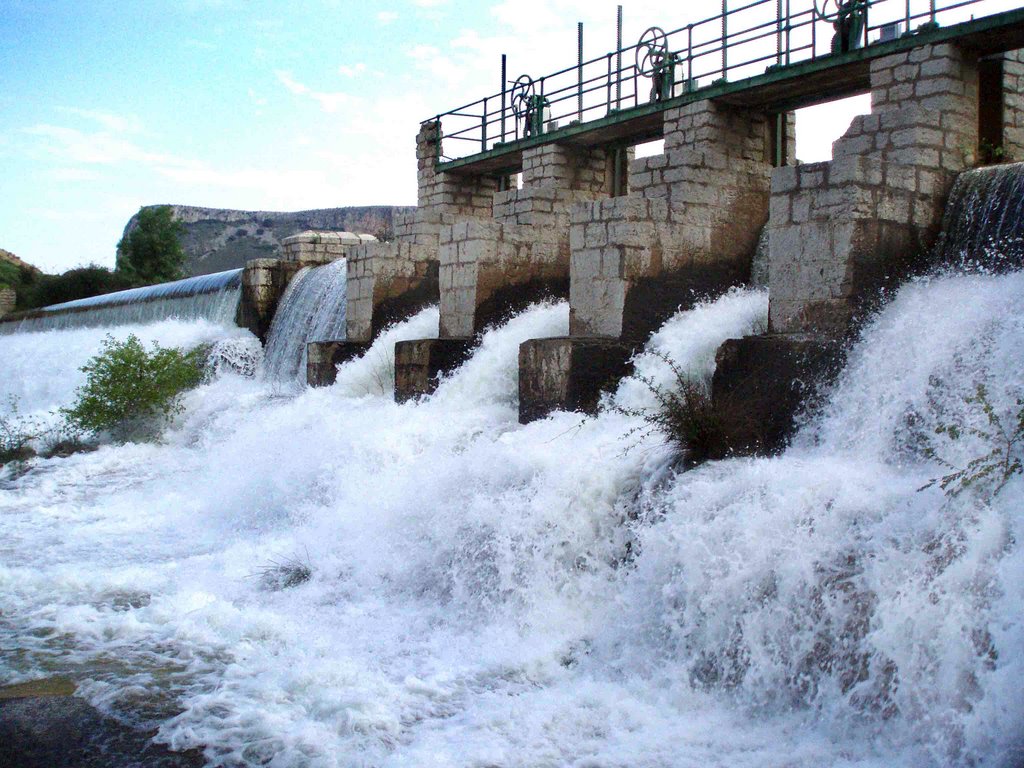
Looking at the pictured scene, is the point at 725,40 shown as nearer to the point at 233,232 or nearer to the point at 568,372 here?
the point at 568,372

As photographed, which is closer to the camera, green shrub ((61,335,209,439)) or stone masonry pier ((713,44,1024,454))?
stone masonry pier ((713,44,1024,454))

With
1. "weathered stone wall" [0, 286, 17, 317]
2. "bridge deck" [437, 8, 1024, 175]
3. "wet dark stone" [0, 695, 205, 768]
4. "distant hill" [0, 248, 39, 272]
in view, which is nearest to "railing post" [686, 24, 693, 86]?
"bridge deck" [437, 8, 1024, 175]

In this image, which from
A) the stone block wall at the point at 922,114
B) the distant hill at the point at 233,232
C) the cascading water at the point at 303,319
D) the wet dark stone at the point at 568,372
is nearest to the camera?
the stone block wall at the point at 922,114

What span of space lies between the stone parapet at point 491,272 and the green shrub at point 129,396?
418 centimetres

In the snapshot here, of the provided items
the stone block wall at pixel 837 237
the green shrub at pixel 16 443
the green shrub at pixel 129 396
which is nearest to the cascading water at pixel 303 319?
the green shrub at pixel 129 396

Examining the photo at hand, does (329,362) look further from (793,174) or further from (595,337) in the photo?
(793,174)

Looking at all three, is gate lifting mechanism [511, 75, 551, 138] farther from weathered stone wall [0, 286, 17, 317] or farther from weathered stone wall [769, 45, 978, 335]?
weathered stone wall [0, 286, 17, 317]

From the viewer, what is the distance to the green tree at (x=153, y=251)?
120 ft

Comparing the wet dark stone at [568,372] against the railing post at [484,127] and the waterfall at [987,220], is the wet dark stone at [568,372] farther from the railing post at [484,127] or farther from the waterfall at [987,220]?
the railing post at [484,127]

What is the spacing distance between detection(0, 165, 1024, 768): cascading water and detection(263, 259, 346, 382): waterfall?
5835 mm

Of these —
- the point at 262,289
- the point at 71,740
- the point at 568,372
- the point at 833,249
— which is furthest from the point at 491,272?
the point at 71,740

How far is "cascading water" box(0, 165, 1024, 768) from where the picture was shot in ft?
12.8

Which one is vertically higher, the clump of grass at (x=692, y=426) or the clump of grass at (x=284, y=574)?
the clump of grass at (x=692, y=426)

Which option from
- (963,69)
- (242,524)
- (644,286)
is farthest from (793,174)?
(242,524)
